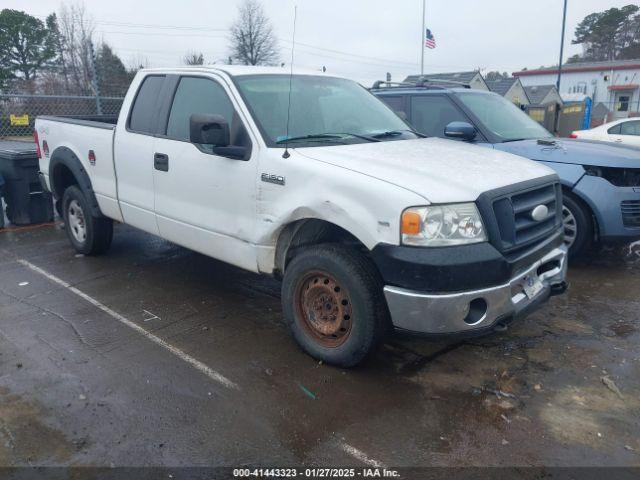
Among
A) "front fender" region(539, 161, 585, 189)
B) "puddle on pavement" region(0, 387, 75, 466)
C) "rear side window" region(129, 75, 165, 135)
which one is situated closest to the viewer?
"puddle on pavement" region(0, 387, 75, 466)

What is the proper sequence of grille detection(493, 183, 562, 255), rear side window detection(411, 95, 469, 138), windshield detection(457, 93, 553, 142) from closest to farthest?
grille detection(493, 183, 562, 255) < windshield detection(457, 93, 553, 142) < rear side window detection(411, 95, 469, 138)

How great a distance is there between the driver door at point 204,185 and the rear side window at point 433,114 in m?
3.32

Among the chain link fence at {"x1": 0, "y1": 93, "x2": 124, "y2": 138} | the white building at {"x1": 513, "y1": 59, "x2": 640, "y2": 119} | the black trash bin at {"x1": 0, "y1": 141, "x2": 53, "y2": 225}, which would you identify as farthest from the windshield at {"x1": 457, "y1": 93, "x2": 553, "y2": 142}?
the white building at {"x1": 513, "y1": 59, "x2": 640, "y2": 119}

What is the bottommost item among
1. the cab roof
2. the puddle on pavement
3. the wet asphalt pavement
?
the puddle on pavement

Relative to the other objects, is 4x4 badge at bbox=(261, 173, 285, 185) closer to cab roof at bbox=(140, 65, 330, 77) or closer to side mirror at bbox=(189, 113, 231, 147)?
side mirror at bbox=(189, 113, 231, 147)

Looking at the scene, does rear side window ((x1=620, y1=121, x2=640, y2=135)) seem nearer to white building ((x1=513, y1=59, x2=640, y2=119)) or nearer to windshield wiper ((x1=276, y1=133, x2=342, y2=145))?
windshield wiper ((x1=276, y1=133, x2=342, y2=145))

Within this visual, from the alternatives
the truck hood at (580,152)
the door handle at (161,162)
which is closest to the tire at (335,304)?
the door handle at (161,162)

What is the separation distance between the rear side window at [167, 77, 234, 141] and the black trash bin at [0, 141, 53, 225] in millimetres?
3924

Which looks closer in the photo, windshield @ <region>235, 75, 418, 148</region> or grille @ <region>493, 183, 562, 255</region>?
grille @ <region>493, 183, 562, 255</region>

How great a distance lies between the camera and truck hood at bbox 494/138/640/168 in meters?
5.62

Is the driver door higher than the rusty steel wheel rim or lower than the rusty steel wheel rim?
higher

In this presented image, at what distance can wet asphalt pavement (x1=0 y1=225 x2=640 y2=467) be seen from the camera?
115 inches

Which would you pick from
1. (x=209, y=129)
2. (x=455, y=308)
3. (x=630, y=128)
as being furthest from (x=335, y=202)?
(x=630, y=128)

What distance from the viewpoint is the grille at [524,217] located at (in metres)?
3.34
